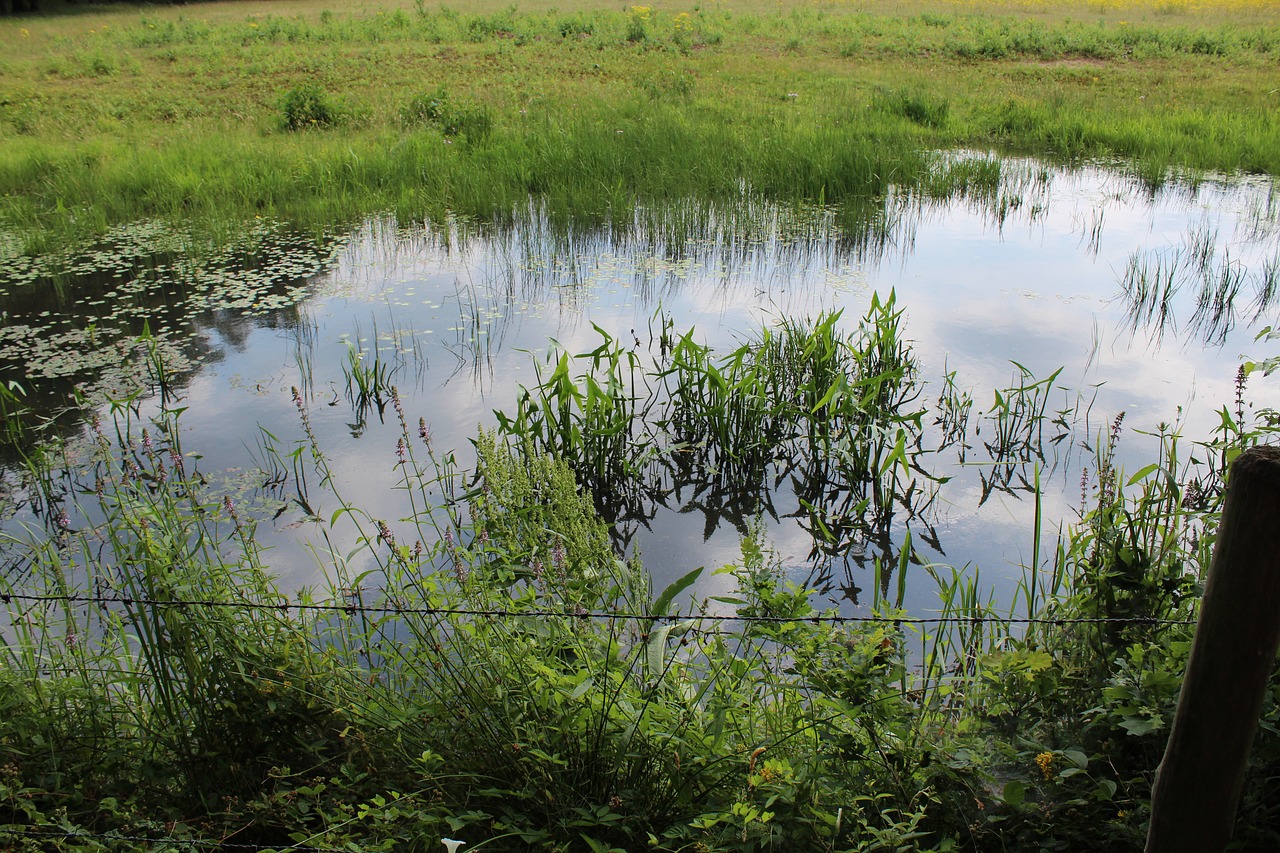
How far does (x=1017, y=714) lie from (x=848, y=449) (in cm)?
216

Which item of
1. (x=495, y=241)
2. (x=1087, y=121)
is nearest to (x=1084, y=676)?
(x=495, y=241)

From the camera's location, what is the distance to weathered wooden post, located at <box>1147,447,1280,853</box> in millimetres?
1416

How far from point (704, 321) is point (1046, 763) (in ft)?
14.0

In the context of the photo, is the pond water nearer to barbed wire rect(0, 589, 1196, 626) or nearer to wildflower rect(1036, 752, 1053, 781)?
barbed wire rect(0, 589, 1196, 626)

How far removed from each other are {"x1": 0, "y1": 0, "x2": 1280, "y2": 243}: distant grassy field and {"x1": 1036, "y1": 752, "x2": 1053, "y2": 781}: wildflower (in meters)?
6.66

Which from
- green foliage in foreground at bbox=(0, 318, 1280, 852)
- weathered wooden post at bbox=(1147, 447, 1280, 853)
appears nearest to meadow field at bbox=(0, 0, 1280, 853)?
green foliage in foreground at bbox=(0, 318, 1280, 852)

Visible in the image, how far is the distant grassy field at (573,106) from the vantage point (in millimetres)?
8391

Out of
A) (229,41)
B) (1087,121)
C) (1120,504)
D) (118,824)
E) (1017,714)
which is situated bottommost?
(118,824)

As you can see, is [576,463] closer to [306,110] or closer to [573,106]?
[573,106]

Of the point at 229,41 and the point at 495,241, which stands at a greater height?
the point at 229,41

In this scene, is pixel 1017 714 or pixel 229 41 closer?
pixel 1017 714

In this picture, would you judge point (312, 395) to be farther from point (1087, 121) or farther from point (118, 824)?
point (1087, 121)

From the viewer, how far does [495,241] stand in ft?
24.6

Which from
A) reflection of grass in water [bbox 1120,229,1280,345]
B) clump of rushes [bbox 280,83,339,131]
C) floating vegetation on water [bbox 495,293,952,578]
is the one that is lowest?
floating vegetation on water [bbox 495,293,952,578]
